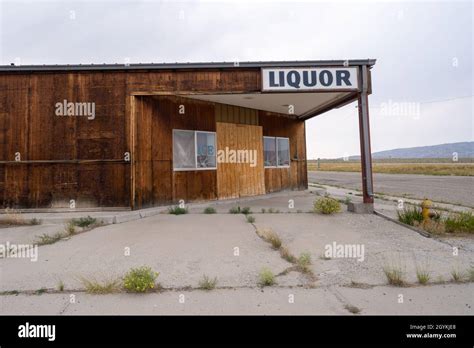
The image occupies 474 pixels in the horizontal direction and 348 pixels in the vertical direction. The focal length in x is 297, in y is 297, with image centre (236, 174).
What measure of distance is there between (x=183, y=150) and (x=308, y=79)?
4.47m

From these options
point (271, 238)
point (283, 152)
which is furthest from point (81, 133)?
point (283, 152)

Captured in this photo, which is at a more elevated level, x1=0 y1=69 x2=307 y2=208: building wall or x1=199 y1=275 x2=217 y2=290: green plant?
x1=0 y1=69 x2=307 y2=208: building wall

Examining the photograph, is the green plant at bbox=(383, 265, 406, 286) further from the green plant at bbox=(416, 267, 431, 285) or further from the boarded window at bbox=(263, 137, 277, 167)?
the boarded window at bbox=(263, 137, 277, 167)

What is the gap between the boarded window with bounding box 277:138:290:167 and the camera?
1296 centimetres

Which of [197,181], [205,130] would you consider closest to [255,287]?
[197,181]

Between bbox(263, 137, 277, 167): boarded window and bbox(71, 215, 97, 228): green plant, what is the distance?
7.06 m

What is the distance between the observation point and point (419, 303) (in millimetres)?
3244

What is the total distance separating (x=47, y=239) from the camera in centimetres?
591

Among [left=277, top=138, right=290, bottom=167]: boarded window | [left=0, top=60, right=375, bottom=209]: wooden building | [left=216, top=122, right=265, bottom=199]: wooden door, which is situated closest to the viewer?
[left=0, top=60, right=375, bottom=209]: wooden building

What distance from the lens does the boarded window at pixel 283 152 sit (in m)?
13.0

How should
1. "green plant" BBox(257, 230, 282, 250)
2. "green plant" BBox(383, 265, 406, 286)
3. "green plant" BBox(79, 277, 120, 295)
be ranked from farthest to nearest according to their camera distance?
"green plant" BBox(257, 230, 282, 250) < "green plant" BBox(383, 265, 406, 286) < "green plant" BBox(79, 277, 120, 295)

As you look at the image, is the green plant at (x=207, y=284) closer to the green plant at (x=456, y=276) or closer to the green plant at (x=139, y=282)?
the green plant at (x=139, y=282)

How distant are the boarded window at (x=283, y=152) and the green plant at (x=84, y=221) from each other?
25.9 feet

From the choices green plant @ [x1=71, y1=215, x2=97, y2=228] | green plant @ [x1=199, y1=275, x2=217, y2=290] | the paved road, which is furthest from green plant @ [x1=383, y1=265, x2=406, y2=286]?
the paved road
